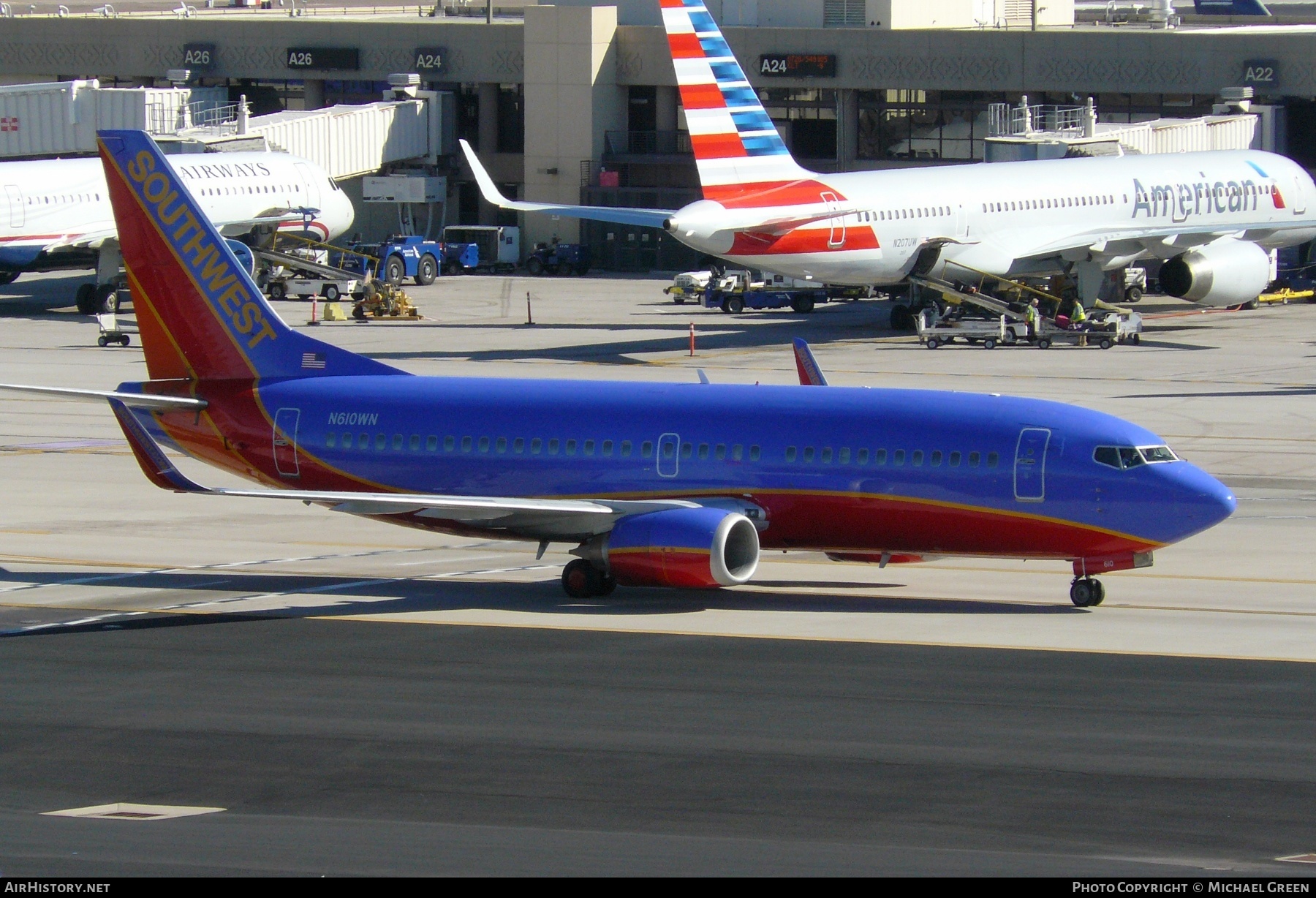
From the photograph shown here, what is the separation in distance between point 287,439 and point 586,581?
652 cm

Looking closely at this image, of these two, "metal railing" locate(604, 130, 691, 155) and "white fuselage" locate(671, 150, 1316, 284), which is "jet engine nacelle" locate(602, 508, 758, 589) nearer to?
"white fuselage" locate(671, 150, 1316, 284)

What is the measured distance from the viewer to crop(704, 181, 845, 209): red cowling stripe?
215 ft

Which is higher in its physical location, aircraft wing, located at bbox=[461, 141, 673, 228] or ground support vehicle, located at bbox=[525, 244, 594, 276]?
aircraft wing, located at bbox=[461, 141, 673, 228]

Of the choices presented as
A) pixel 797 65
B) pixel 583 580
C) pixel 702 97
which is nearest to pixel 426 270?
pixel 797 65

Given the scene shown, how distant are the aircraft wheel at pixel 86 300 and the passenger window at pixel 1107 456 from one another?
5982cm

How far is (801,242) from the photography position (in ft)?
219

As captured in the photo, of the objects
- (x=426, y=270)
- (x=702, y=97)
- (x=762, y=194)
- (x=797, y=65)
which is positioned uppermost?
(x=797, y=65)

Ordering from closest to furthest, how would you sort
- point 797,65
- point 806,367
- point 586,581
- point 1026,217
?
point 586,581 < point 806,367 < point 1026,217 < point 797,65

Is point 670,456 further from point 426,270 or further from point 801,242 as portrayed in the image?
point 426,270

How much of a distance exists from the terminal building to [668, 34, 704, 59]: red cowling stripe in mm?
35715

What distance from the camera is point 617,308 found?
3317 inches

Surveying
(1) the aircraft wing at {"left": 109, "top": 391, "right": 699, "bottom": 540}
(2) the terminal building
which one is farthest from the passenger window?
(2) the terminal building

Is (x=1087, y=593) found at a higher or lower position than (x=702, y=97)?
lower
